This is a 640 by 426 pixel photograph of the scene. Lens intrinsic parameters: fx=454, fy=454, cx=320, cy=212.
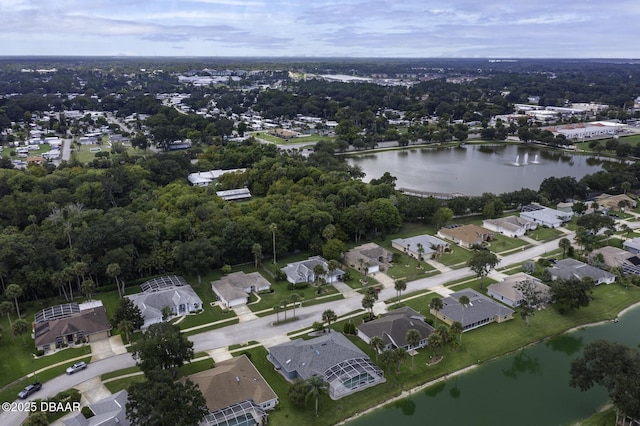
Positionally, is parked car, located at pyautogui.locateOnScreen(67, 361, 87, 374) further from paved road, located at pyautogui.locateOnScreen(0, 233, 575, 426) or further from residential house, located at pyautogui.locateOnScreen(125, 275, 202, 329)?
residential house, located at pyautogui.locateOnScreen(125, 275, 202, 329)

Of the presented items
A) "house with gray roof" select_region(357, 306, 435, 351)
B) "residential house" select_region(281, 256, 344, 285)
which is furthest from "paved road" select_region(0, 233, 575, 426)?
"house with gray roof" select_region(357, 306, 435, 351)

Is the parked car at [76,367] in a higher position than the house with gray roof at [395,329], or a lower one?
lower

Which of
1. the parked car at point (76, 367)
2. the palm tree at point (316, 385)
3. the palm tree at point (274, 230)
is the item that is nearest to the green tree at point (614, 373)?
the palm tree at point (316, 385)

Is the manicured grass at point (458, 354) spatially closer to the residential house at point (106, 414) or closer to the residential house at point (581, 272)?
the residential house at point (581, 272)

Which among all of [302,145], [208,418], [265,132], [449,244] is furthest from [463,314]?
[265,132]

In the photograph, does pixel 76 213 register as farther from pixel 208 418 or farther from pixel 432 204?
pixel 432 204
